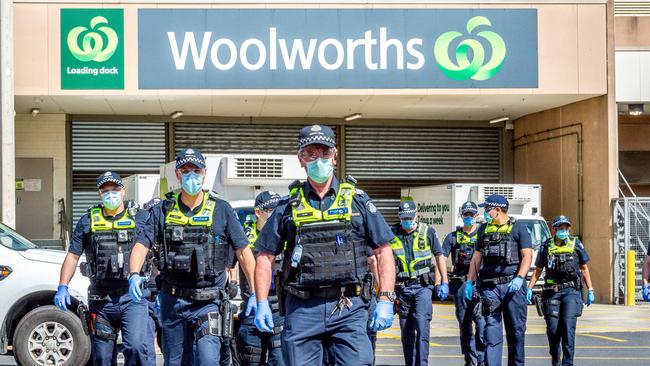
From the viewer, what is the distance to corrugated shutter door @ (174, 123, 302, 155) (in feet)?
97.9

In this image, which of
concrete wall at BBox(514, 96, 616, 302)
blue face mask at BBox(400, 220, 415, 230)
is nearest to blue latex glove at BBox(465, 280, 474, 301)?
blue face mask at BBox(400, 220, 415, 230)

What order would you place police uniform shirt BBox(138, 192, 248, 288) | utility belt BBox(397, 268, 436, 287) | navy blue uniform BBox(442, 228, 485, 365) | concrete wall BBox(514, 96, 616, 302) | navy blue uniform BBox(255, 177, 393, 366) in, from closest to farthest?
navy blue uniform BBox(255, 177, 393, 366) < police uniform shirt BBox(138, 192, 248, 288) < utility belt BBox(397, 268, 436, 287) < navy blue uniform BBox(442, 228, 485, 365) < concrete wall BBox(514, 96, 616, 302)

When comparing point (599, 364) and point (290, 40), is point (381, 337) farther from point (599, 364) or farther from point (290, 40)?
point (290, 40)

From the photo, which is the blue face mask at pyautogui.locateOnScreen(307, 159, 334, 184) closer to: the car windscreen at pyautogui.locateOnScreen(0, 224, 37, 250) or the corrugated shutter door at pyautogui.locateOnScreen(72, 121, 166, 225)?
the car windscreen at pyautogui.locateOnScreen(0, 224, 37, 250)

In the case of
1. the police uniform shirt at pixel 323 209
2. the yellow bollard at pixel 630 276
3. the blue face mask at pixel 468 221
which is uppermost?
the police uniform shirt at pixel 323 209

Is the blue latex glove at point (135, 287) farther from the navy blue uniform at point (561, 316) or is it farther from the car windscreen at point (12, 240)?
the navy blue uniform at point (561, 316)

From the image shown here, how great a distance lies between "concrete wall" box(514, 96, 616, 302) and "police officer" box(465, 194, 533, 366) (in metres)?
14.7

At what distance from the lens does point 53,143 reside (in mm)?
29000

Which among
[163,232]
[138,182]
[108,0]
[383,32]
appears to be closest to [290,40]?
[383,32]

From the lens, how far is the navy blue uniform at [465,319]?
13.1 m

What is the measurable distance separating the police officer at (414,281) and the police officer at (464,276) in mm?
899

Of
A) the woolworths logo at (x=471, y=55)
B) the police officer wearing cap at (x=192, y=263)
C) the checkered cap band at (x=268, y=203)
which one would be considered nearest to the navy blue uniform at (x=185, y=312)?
the police officer wearing cap at (x=192, y=263)

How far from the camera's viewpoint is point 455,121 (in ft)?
102

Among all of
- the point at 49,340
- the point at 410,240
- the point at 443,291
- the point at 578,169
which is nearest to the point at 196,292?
the point at 49,340
